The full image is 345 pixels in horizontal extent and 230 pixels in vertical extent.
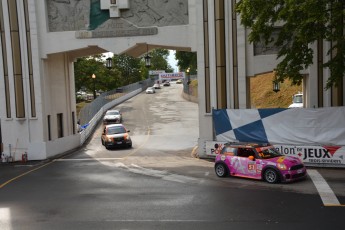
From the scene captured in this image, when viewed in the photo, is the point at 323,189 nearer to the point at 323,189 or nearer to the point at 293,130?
the point at 323,189

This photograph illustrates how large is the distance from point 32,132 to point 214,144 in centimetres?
1075

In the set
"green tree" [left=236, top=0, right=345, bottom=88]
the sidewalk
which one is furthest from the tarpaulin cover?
the sidewalk

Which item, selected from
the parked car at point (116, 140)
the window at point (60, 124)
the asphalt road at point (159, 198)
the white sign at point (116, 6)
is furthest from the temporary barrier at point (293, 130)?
the window at point (60, 124)

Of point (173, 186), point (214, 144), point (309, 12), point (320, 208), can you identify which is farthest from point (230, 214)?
point (214, 144)

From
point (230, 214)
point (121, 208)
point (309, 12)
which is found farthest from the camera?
point (309, 12)

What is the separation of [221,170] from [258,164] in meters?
1.84

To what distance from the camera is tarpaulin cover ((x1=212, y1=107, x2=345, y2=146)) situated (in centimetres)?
1948

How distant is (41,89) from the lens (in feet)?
82.9

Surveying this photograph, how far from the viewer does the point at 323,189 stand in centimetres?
1470

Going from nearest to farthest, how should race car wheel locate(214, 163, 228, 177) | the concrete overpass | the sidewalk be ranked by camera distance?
race car wheel locate(214, 163, 228, 177), the sidewalk, the concrete overpass

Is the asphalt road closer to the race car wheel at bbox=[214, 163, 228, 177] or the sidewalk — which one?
the race car wheel at bbox=[214, 163, 228, 177]

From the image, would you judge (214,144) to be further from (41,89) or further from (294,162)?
(41,89)

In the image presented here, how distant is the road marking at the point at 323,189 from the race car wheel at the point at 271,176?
4.60 feet

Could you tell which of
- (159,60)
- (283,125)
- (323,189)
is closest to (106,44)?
(283,125)
